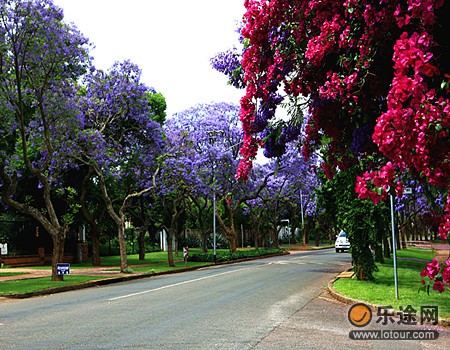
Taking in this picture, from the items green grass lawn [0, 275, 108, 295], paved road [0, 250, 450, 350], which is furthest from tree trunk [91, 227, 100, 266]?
paved road [0, 250, 450, 350]

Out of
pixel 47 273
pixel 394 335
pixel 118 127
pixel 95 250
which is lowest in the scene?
pixel 394 335

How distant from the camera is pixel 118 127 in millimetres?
27312

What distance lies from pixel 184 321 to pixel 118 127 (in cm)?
1879

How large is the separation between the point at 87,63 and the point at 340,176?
12102 millimetres

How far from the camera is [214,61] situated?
11.2m

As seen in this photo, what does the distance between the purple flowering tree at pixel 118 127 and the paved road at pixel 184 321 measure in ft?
29.6

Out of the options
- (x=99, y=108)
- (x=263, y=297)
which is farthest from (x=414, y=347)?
(x=99, y=108)

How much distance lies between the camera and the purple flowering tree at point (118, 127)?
24031 mm

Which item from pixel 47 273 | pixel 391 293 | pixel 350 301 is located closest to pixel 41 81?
pixel 47 273

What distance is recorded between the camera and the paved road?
803cm

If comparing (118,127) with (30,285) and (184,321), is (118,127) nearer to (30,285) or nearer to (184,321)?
(30,285)

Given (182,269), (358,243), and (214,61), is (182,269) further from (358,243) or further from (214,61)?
(214,61)

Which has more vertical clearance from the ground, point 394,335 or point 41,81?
point 41,81

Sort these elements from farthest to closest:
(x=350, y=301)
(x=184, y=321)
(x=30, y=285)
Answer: (x=30, y=285), (x=350, y=301), (x=184, y=321)
